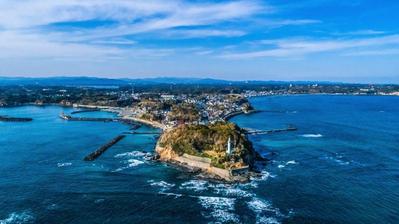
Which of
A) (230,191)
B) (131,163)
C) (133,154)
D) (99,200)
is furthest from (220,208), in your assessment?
(133,154)

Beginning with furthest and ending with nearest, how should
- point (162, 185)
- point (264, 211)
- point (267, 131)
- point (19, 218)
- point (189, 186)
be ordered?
point (267, 131)
point (162, 185)
point (189, 186)
point (264, 211)
point (19, 218)

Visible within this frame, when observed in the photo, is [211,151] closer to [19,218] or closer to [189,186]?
[189,186]

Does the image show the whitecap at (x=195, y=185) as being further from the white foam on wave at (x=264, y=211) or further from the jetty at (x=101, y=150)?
the jetty at (x=101, y=150)

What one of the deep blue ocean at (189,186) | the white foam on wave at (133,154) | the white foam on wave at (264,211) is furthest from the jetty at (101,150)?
the white foam on wave at (264,211)

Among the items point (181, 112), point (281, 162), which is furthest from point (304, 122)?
point (281, 162)

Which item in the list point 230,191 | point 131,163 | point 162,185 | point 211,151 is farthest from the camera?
point 211,151

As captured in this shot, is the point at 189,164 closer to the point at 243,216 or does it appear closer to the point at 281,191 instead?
the point at 281,191
